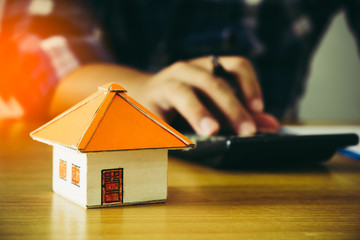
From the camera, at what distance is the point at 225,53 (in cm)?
133

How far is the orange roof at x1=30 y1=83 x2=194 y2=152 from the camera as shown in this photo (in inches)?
12.7

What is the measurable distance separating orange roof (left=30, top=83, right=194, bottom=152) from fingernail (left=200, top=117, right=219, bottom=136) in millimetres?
219

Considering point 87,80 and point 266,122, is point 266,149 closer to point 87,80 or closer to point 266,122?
point 266,122

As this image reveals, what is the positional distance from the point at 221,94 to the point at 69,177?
36cm

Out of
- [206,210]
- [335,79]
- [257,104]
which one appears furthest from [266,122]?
[335,79]

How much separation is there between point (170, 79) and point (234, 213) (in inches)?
16.8

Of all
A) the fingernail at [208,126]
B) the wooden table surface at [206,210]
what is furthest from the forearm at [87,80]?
the wooden table surface at [206,210]

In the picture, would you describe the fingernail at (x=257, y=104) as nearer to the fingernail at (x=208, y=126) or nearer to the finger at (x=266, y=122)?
the finger at (x=266, y=122)

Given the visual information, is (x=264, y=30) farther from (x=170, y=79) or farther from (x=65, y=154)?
(x=65, y=154)

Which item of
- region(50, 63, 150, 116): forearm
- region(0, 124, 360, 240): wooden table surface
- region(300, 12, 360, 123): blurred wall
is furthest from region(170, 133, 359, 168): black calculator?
region(300, 12, 360, 123): blurred wall

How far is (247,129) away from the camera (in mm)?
622

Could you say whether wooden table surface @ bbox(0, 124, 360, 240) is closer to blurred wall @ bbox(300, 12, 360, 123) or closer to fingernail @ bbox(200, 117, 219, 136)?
fingernail @ bbox(200, 117, 219, 136)

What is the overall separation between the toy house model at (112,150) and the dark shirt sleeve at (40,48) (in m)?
→ 0.86

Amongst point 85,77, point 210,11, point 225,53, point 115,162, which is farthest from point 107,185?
point 210,11
